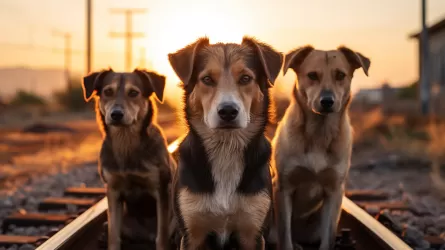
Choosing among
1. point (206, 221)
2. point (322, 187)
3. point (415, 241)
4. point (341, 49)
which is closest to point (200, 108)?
point (206, 221)

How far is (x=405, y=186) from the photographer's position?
949 centimetres

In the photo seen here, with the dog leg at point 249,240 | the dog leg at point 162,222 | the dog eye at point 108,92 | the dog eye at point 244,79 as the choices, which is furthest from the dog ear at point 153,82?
the dog leg at point 249,240

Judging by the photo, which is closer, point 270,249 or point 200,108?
point 200,108

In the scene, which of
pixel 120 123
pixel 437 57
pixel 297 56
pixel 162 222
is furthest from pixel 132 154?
pixel 437 57

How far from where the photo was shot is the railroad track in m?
4.86

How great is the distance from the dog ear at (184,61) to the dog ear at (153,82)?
1.18 metres

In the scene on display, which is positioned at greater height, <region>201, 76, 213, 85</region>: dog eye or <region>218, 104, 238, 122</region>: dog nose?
<region>201, 76, 213, 85</region>: dog eye

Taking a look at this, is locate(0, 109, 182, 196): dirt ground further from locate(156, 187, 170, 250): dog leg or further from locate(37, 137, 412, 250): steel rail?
locate(156, 187, 170, 250): dog leg

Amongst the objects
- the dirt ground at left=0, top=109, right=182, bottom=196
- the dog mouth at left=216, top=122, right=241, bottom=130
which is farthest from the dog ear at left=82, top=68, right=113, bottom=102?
the dirt ground at left=0, top=109, right=182, bottom=196

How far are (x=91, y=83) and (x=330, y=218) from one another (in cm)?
261

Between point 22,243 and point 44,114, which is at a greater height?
point 22,243

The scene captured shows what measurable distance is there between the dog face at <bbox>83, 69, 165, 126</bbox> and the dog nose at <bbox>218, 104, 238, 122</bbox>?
162 centimetres

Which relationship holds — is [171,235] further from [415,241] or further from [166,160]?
[415,241]

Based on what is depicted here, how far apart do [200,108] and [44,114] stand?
136ft
